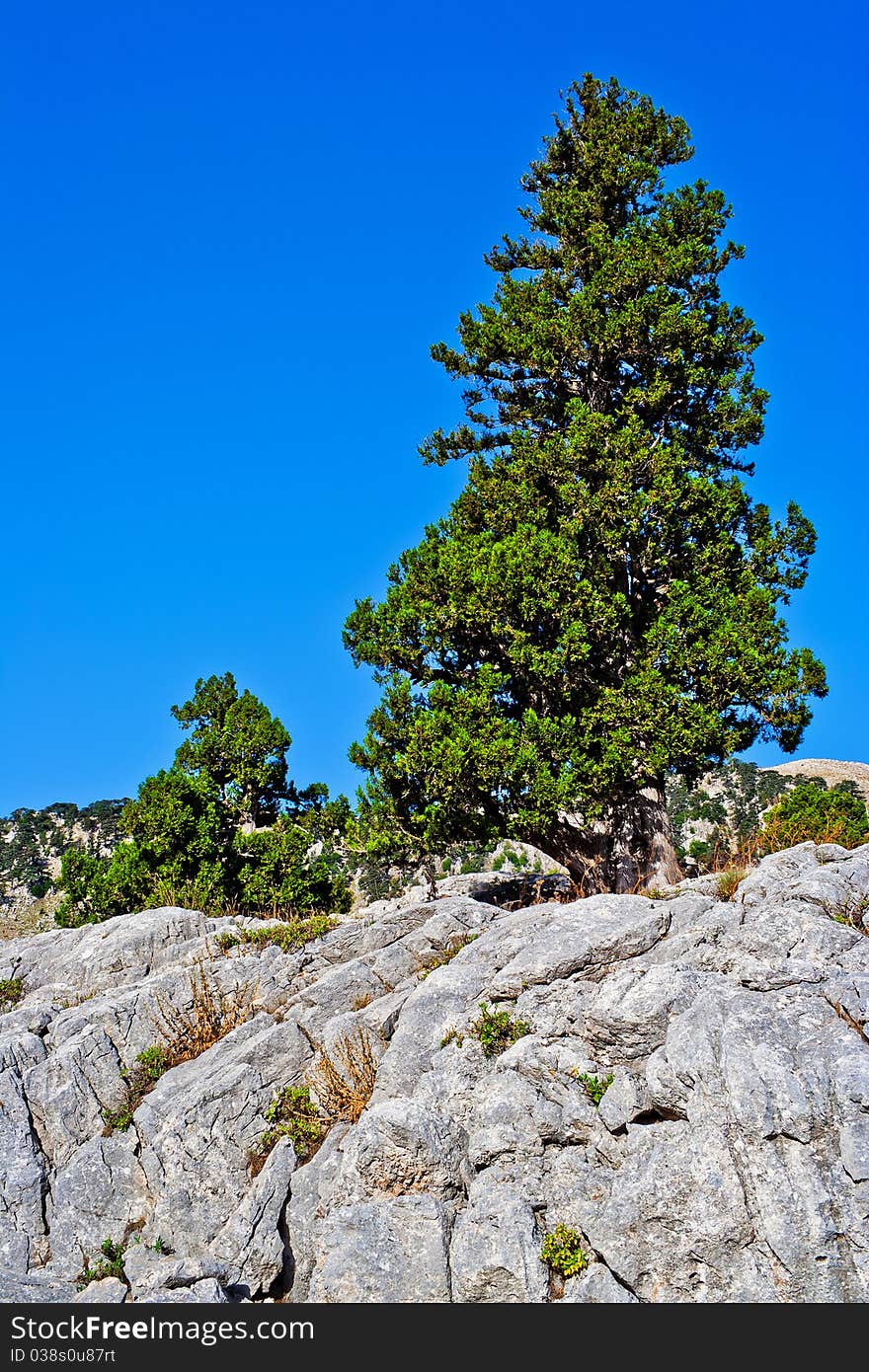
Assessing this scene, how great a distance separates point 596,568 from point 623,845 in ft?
18.6

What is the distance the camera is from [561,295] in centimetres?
2411

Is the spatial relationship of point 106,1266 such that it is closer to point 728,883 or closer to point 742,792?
point 728,883

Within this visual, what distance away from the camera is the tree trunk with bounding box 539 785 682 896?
2022 centimetres

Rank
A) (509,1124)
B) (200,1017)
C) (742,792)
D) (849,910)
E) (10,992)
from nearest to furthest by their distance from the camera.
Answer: (509,1124) < (849,910) < (200,1017) < (10,992) < (742,792)

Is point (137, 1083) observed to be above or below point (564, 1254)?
above

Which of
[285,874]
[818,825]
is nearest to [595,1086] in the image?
[818,825]

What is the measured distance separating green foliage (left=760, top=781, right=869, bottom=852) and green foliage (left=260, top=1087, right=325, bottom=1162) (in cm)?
976

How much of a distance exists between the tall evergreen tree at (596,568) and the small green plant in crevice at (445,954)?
358 centimetres

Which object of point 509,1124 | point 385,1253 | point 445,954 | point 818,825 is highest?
point 818,825

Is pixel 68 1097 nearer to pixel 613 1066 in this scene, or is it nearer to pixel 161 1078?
pixel 161 1078

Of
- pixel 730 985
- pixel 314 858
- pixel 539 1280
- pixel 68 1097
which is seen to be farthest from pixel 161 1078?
pixel 314 858

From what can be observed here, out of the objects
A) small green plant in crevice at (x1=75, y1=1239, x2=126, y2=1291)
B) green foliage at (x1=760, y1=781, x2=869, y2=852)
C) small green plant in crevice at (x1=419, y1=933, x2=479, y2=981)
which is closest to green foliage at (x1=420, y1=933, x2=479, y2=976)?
small green plant in crevice at (x1=419, y1=933, x2=479, y2=981)

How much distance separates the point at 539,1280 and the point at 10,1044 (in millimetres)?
8945

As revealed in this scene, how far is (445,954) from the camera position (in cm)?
1588
